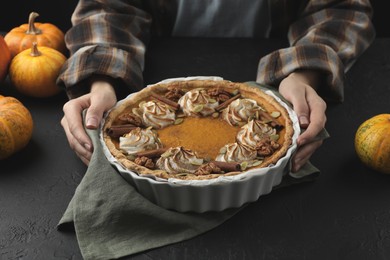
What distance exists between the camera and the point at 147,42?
240cm

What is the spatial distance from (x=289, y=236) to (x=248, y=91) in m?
0.55

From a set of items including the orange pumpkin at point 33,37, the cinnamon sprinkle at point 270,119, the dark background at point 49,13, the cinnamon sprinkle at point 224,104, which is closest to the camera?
the cinnamon sprinkle at point 270,119

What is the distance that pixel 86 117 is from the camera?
169 centimetres

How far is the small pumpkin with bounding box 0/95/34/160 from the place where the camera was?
1.73m

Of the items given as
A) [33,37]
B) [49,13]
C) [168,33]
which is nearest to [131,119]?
[33,37]

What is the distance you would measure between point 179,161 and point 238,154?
17 centimetres

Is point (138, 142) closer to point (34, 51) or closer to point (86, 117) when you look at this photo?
point (86, 117)

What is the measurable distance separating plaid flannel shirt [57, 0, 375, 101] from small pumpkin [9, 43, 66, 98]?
0.05 m

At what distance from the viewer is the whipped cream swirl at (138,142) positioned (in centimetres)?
162

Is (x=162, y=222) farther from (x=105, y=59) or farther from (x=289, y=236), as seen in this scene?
(x=105, y=59)

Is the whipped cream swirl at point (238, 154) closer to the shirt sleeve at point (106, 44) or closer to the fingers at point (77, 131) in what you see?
the fingers at point (77, 131)

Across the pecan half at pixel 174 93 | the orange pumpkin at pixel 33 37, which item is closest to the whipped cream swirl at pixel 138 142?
the pecan half at pixel 174 93

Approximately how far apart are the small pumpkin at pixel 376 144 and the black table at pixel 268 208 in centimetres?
4

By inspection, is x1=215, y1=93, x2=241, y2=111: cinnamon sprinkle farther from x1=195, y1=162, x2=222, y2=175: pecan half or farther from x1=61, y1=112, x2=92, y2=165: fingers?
x1=61, y1=112, x2=92, y2=165: fingers
